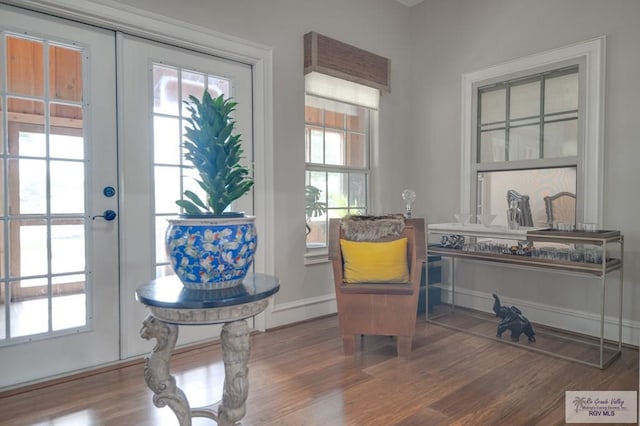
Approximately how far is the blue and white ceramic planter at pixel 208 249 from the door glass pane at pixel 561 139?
2.71 m

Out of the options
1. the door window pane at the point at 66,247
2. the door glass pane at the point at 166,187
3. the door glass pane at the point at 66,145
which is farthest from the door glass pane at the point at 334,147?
the door window pane at the point at 66,247

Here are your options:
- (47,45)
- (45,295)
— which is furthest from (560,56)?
(45,295)

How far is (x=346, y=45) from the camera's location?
3.39m

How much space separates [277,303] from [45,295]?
155cm

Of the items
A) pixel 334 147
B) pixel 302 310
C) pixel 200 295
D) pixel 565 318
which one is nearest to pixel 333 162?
pixel 334 147

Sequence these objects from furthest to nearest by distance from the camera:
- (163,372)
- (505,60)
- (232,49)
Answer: (505,60) → (232,49) → (163,372)

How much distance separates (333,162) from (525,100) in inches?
67.1

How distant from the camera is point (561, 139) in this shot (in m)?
3.00

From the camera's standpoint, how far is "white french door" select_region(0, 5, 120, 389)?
2074mm

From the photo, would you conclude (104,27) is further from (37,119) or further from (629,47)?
(629,47)

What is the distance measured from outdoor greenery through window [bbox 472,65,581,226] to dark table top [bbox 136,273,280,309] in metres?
2.55

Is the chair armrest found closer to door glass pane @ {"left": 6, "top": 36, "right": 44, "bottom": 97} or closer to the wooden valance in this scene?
the wooden valance

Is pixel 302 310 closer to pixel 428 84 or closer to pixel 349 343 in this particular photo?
pixel 349 343

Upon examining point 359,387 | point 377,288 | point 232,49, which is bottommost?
point 359,387
